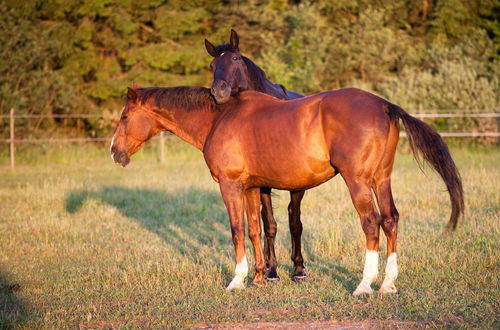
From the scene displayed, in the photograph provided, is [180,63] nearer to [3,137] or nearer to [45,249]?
[3,137]

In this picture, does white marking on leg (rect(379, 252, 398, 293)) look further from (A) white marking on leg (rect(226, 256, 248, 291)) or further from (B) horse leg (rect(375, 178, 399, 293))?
(A) white marking on leg (rect(226, 256, 248, 291))

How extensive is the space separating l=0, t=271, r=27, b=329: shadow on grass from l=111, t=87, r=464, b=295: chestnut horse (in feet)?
6.17

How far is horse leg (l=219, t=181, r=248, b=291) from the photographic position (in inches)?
241

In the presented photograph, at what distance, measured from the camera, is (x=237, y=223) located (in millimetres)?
6238

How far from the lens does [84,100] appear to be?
29109 millimetres

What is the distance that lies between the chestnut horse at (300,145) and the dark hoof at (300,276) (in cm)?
39

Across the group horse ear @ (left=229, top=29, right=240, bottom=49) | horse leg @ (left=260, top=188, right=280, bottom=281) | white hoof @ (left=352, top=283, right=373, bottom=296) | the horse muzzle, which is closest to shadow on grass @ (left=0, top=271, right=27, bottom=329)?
the horse muzzle

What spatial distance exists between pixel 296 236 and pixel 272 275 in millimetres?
520

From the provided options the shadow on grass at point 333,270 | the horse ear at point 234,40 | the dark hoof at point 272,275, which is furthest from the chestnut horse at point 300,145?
the horse ear at point 234,40

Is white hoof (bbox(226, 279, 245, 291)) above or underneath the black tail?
underneath

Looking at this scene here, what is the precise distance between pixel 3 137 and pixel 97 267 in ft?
63.3

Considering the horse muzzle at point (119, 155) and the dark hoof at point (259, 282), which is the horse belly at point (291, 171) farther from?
the horse muzzle at point (119, 155)

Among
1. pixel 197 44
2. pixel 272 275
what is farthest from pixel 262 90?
pixel 197 44

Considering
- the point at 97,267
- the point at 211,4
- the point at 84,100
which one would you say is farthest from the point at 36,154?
the point at 97,267
